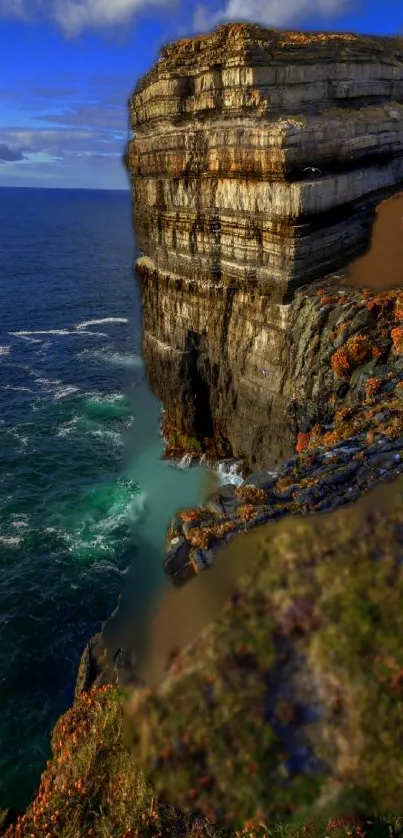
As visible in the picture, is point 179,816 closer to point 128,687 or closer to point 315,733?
point 128,687

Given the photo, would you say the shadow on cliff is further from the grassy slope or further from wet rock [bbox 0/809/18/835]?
wet rock [bbox 0/809/18/835]

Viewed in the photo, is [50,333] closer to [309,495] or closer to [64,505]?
[64,505]

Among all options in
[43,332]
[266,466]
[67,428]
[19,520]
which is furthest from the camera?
[43,332]

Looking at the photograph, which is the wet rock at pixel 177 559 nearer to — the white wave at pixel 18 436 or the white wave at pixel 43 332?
the white wave at pixel 18 436

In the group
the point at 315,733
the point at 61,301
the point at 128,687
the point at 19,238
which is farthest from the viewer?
the point at 19,238

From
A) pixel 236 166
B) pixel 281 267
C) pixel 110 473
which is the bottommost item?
pixel 110 473

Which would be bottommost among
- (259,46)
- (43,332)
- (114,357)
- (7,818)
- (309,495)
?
(7,818)

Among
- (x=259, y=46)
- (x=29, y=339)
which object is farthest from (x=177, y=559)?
(x=29, y=339)

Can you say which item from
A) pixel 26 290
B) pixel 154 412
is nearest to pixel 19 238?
pixel 26 290
